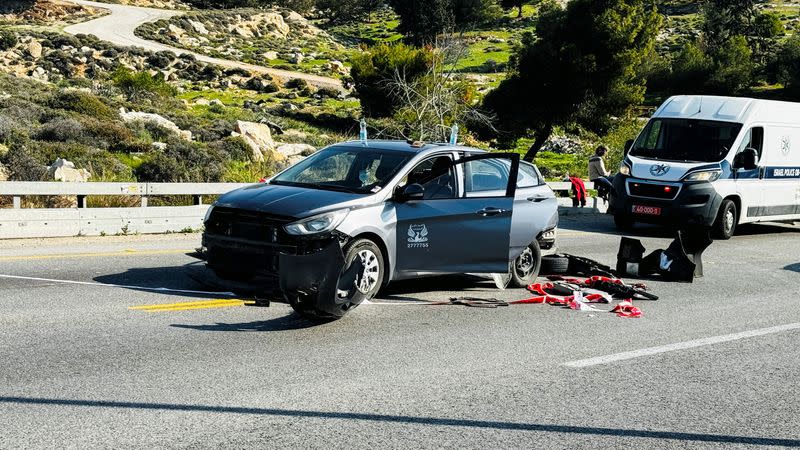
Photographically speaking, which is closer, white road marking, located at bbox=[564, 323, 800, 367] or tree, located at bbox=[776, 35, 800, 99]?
white road marking, located at bbox=[564, 323, 800, 367]

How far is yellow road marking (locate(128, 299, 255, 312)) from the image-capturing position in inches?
Result: 344

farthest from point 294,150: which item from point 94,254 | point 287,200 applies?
point 287,200

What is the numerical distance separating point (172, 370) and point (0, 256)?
21.6 ft

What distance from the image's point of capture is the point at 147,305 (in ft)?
29.2

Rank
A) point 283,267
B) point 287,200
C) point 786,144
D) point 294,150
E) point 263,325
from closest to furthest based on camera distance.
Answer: point 283,267 → point 263,325 → point 287,200 → point 786,144 → point 294,150

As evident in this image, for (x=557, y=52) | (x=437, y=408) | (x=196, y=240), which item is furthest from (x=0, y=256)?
(x=557, y=52)

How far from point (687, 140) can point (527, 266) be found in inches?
345

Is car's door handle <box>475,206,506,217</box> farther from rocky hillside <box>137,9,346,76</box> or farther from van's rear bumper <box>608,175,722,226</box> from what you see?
rocky hillside <box>137,9,346,76</box>

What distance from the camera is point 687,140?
18484 millimetres

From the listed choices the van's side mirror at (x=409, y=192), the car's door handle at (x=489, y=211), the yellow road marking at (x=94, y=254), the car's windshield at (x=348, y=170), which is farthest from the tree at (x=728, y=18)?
the van's side mirror at (x=409, y=192)

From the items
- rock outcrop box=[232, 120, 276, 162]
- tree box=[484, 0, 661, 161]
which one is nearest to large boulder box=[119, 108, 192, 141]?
rock outcrop box=[232, 120, 276, 162]

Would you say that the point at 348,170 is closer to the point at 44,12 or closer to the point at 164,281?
the point at 164,281

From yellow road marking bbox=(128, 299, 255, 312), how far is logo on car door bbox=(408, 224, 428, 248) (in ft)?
5.89

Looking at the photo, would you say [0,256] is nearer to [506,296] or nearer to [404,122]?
[506,296]
